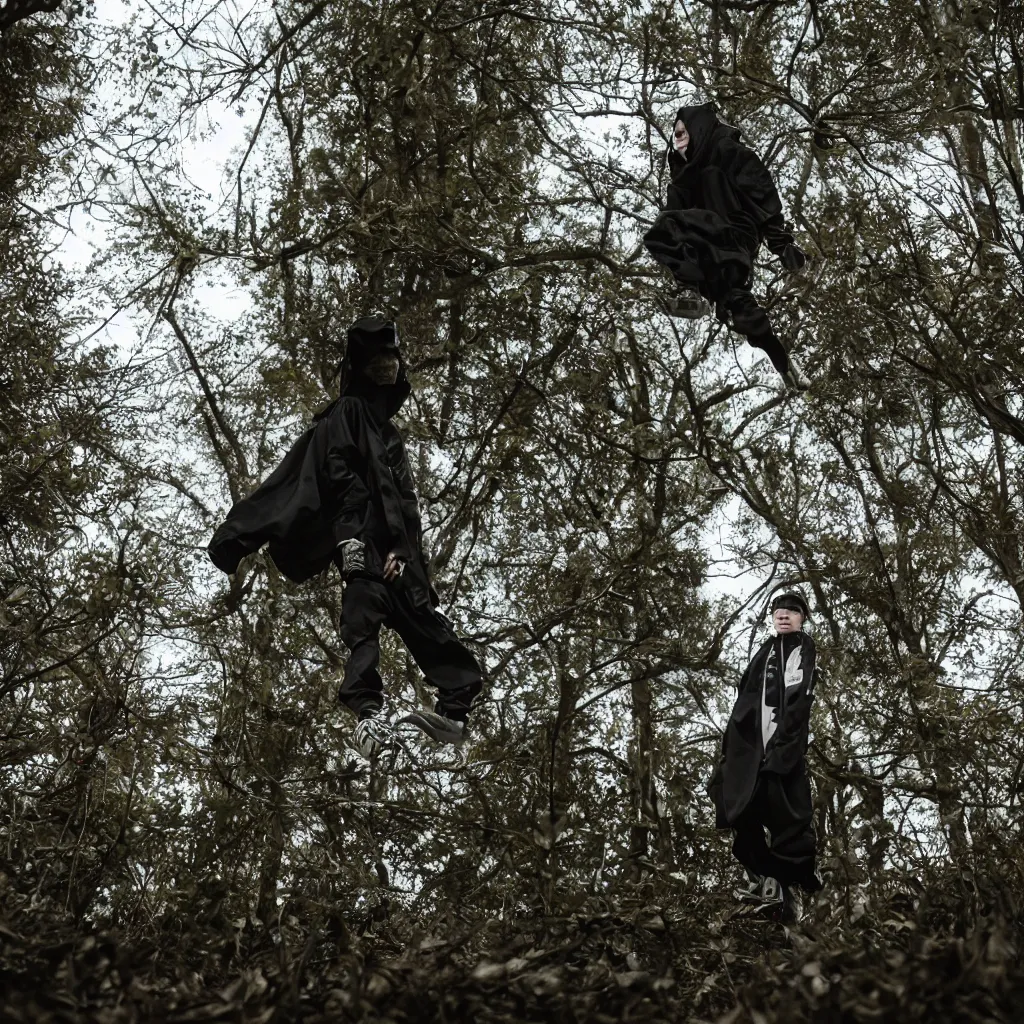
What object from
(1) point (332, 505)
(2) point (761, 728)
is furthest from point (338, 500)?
(2) point (761, 728)

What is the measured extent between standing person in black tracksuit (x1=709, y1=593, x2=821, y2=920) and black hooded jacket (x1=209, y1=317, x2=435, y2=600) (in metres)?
1.74

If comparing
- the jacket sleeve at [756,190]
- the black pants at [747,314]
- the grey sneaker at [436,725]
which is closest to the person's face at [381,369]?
the grey sneaker at [436,725]

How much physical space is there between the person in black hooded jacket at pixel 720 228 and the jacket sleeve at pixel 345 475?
2140 mm

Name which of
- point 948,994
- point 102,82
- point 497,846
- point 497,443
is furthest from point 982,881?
point 102,82

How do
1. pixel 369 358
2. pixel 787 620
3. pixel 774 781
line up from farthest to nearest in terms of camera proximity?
pixel 787 620
pixel 369 358
pixel 774 781

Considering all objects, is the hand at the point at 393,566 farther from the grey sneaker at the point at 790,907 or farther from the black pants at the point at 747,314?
the black pants at the point at 747,314

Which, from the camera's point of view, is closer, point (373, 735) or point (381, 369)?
point (373, 735)

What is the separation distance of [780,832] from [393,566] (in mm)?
2195

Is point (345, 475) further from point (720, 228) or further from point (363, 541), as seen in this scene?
point (720, 228)

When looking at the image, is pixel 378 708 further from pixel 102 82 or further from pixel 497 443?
pixel 102 82

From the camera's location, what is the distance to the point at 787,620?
23.4 ft

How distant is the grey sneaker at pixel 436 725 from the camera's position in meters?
Answer: 6.19

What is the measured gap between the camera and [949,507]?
1091cm

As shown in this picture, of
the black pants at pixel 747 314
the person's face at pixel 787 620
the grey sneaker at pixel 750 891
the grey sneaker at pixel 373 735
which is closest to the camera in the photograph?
the grey sneaker at pixel 373 735
